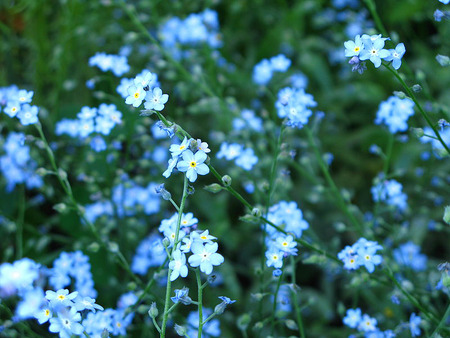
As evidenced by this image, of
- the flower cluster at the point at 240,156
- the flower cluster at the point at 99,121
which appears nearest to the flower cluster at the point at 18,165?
the flower cluster at the point at 99,121

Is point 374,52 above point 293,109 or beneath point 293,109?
above

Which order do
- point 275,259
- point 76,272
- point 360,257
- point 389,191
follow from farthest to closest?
point 389,191 < point 76,272 < point 360,257 < point 275,259

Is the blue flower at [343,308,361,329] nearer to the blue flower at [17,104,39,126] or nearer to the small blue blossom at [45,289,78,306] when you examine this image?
the small blue blossom at [45,289,78,306]

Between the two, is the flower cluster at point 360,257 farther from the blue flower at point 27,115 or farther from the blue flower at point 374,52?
the blue flower at point 27,115

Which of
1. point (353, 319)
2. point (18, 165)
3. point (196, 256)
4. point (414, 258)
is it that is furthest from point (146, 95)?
point (414, 258)

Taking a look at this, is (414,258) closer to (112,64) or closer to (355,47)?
(355,47)

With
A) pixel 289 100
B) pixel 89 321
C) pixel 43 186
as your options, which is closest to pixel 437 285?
pixel 289 100

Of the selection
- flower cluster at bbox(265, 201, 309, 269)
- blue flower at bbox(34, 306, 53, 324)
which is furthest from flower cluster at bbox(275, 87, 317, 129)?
blue flower at bbox(34, 306, 53, 324)
